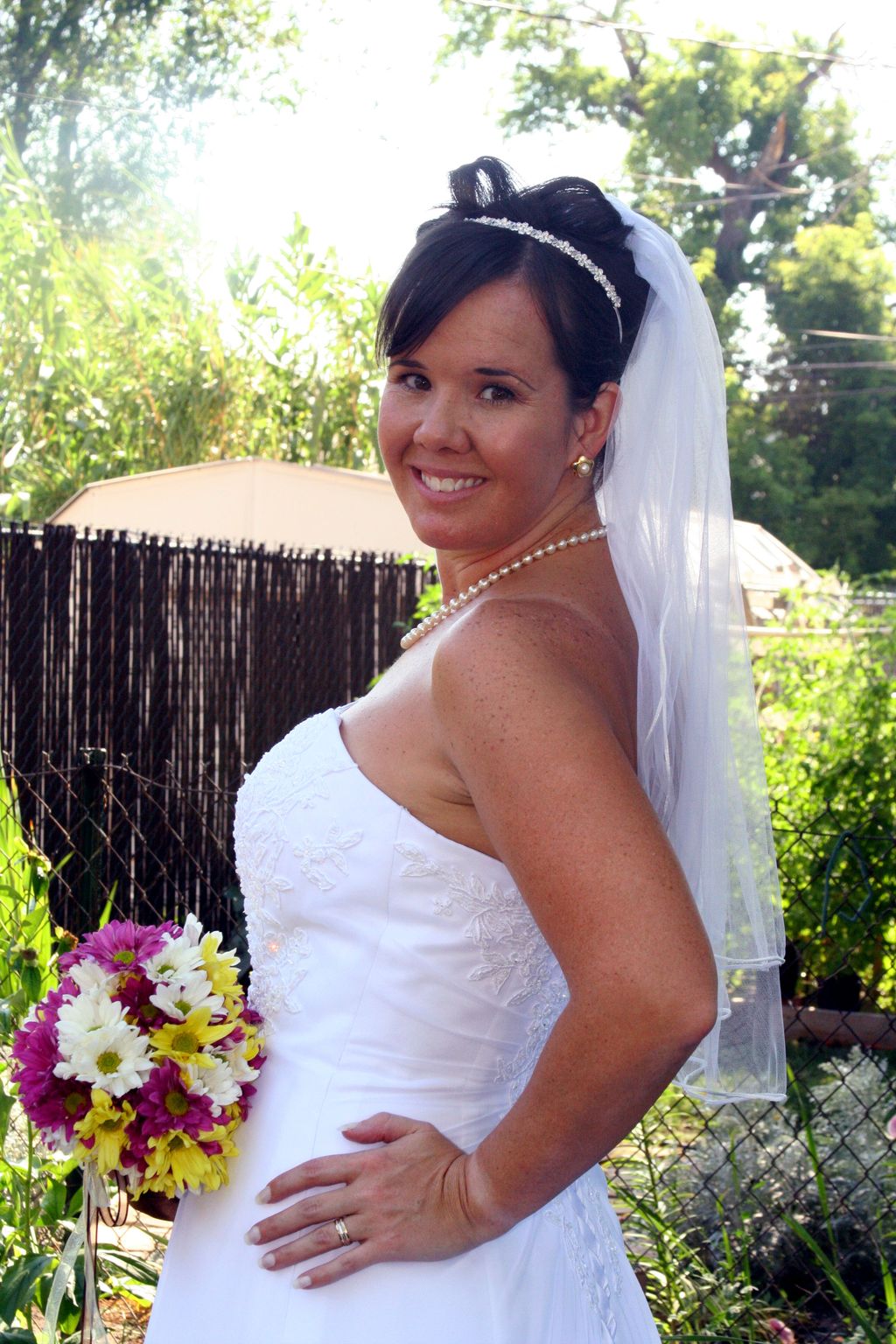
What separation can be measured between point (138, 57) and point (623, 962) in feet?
83.6

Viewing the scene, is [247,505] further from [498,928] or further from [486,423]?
[498,928]

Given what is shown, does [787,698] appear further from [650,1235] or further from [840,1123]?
[650,1235]

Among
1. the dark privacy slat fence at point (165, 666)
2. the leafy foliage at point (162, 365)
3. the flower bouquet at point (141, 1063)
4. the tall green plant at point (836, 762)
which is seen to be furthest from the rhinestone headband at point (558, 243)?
the leafy foliage at point (162, 365)

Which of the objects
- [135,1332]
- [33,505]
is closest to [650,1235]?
[135,1332]

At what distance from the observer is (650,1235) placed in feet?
11.2

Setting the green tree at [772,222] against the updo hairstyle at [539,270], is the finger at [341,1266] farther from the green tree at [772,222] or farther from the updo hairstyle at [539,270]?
the green tree at [772,222]

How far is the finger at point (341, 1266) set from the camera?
146 cm

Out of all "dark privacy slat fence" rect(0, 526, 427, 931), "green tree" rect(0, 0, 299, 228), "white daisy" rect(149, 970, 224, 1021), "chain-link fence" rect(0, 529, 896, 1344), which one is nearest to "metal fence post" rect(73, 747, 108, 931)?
"chain-link fence" rect(0, 529, 896, 1344)

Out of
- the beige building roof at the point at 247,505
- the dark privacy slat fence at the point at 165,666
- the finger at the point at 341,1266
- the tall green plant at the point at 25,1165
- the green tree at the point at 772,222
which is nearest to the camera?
the finger at the point at 341,1266

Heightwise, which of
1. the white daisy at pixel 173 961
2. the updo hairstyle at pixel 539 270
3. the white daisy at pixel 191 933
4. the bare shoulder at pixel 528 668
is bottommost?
the white daisy at pixel 173 961

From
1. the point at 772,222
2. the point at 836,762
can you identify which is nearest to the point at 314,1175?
the point at 836,762

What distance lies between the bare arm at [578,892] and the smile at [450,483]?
30 cm

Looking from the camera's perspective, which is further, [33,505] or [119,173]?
[119,173]

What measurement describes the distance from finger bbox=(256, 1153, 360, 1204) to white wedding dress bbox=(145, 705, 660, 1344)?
0.05 meters
